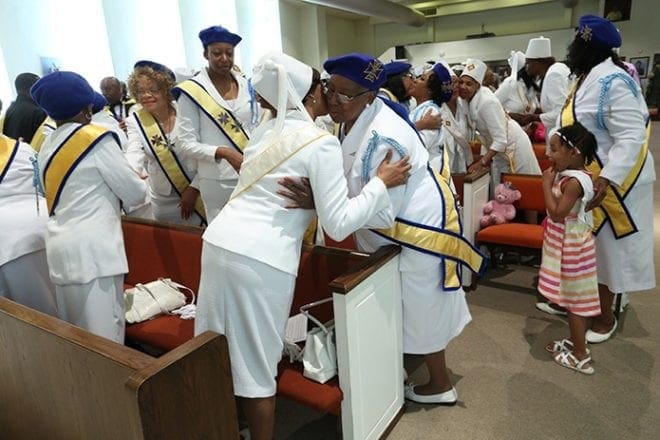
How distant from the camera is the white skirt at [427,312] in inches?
72.3

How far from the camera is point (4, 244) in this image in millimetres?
1908

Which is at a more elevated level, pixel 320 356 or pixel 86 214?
pixel 86 214

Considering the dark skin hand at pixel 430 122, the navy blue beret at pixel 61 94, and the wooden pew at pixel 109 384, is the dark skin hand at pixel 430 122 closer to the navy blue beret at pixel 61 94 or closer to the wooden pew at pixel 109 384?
the navy blue beret at pixel 61 94

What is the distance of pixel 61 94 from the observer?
1.62 meters

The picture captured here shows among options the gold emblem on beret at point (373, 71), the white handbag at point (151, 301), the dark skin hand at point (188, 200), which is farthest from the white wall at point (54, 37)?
the gold emblem on beret at point (373, 71)

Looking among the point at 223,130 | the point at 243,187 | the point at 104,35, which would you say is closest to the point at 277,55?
the point at 243,187

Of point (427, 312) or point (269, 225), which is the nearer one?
point (269, 225)

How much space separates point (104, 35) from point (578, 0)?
1130 centimetres

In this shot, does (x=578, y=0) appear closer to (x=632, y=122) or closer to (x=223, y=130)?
(x=632, y=122)

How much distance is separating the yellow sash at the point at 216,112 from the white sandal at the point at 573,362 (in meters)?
1.92

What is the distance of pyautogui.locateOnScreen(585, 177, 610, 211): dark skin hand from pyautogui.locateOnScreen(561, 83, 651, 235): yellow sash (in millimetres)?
68

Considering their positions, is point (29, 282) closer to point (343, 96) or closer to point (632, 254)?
point (343, 96)

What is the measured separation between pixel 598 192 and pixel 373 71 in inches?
53.2

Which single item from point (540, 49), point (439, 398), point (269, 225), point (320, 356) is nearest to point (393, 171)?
point (269, 225)
